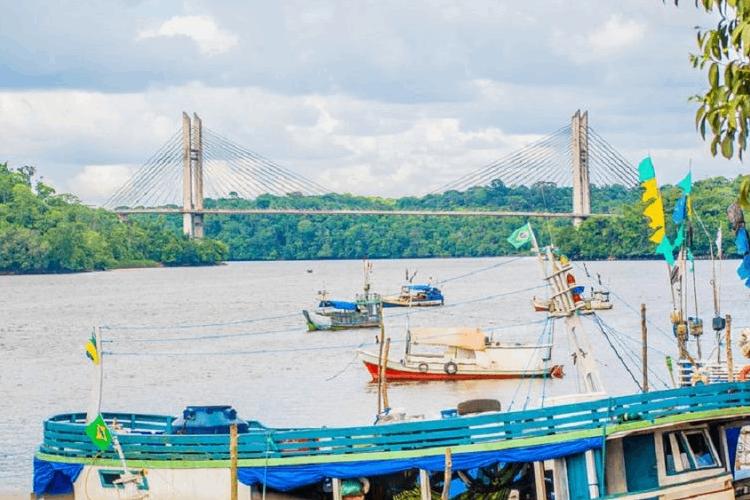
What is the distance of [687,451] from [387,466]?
3871 mm

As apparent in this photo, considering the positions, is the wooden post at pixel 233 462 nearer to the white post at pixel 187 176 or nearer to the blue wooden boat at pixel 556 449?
the blue wooden boat at pixel 556 449

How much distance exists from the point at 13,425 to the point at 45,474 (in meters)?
18.1

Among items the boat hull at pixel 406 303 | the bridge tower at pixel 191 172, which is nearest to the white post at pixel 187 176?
the bridge tower at pixel 191 172

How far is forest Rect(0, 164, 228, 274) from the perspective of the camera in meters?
170

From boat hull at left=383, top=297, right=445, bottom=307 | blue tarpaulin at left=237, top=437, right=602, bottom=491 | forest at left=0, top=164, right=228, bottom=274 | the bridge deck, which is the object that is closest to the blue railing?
blue tarpaulin at left=237, top=437, right=602, bottom=491

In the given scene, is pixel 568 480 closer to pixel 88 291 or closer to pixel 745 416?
pixel 745 416

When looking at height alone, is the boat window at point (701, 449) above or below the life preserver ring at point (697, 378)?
below

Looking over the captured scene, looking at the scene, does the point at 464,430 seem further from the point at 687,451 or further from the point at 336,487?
the point at 687,451

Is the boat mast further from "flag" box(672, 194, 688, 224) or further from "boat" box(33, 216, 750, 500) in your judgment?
"flag" box(672, 194, 688, 224)

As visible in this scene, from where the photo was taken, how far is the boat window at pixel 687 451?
62.0 feet

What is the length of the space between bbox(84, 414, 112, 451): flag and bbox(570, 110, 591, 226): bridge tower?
114565mm

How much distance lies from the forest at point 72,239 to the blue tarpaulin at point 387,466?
492ft

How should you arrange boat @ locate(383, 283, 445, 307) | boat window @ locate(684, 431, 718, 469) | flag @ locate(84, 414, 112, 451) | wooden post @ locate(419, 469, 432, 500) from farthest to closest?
boat @ locate(383, 283, 445, 307), flag @ locate(84, 414, 112, 451), wooden post @ locate(419, 469, 432, 500), boat window @ locate(684, 431, 718, 469)

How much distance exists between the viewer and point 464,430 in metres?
19.2
